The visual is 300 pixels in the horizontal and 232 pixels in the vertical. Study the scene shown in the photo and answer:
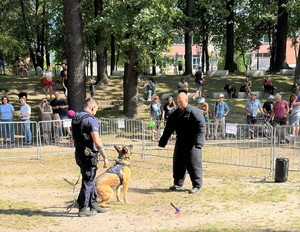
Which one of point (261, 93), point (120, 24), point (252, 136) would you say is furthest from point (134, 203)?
point (261, 93)

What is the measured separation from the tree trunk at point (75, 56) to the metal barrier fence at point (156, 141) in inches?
91.7

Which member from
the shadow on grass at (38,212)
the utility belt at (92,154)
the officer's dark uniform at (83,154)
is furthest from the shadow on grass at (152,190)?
the utility belt at (92,154)

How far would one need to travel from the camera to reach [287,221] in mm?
7055

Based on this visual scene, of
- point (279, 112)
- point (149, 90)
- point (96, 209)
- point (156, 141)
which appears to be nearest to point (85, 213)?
point (96, 209)

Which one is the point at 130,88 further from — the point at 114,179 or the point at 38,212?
the point at 38,212

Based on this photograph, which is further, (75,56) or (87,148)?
(75,56)

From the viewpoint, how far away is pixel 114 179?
7.99 m

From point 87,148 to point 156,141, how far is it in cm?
704

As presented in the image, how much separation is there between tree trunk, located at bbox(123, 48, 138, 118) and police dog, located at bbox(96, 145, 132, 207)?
1028cm

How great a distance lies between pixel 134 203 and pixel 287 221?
2730 mm

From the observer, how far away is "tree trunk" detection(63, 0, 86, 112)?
56.1 ft

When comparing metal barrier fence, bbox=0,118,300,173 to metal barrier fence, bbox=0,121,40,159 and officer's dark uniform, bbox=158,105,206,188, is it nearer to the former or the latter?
metal barrier fence, bbox=0,121,40,159

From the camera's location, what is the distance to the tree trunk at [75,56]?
17.1m

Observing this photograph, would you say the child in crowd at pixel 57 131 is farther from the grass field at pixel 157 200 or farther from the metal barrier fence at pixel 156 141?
the grass field at pixel 157 200
